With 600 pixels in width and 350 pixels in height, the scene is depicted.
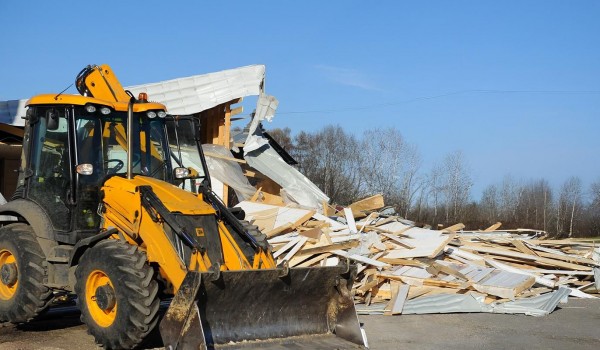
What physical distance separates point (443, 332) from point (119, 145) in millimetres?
5402

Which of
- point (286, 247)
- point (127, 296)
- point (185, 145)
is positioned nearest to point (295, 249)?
point (286, 247)

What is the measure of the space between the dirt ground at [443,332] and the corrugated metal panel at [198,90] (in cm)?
953

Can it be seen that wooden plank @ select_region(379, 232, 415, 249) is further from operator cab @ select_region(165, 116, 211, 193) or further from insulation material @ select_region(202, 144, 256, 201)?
operator cab @ select_region(165, 116, 211, 193)

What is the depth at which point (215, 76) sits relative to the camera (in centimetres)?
1927

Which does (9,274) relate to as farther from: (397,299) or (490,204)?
(490,204)

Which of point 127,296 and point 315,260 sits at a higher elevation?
point 127,296

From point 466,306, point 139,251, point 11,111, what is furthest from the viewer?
point 11,111

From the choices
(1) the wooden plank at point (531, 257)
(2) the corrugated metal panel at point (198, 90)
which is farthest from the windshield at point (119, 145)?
(2) the corrugated metal panel at point (198, 90)

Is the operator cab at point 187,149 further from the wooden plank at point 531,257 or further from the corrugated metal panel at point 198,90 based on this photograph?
the corrugated metal panel at point 198,90

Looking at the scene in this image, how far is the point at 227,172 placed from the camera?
62.3 feet

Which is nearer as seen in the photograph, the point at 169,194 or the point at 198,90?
the point at 169,194

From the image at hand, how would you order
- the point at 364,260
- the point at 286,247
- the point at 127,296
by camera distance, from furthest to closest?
the point at 286,247
the point at 364,260
the point at 127,296

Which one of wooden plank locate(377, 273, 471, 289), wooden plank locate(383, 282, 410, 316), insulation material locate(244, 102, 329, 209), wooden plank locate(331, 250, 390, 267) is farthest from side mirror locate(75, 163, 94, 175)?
insulation material locate(244, 102, 329, 209)

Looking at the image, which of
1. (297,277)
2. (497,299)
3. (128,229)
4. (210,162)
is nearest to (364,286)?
(497,299)
